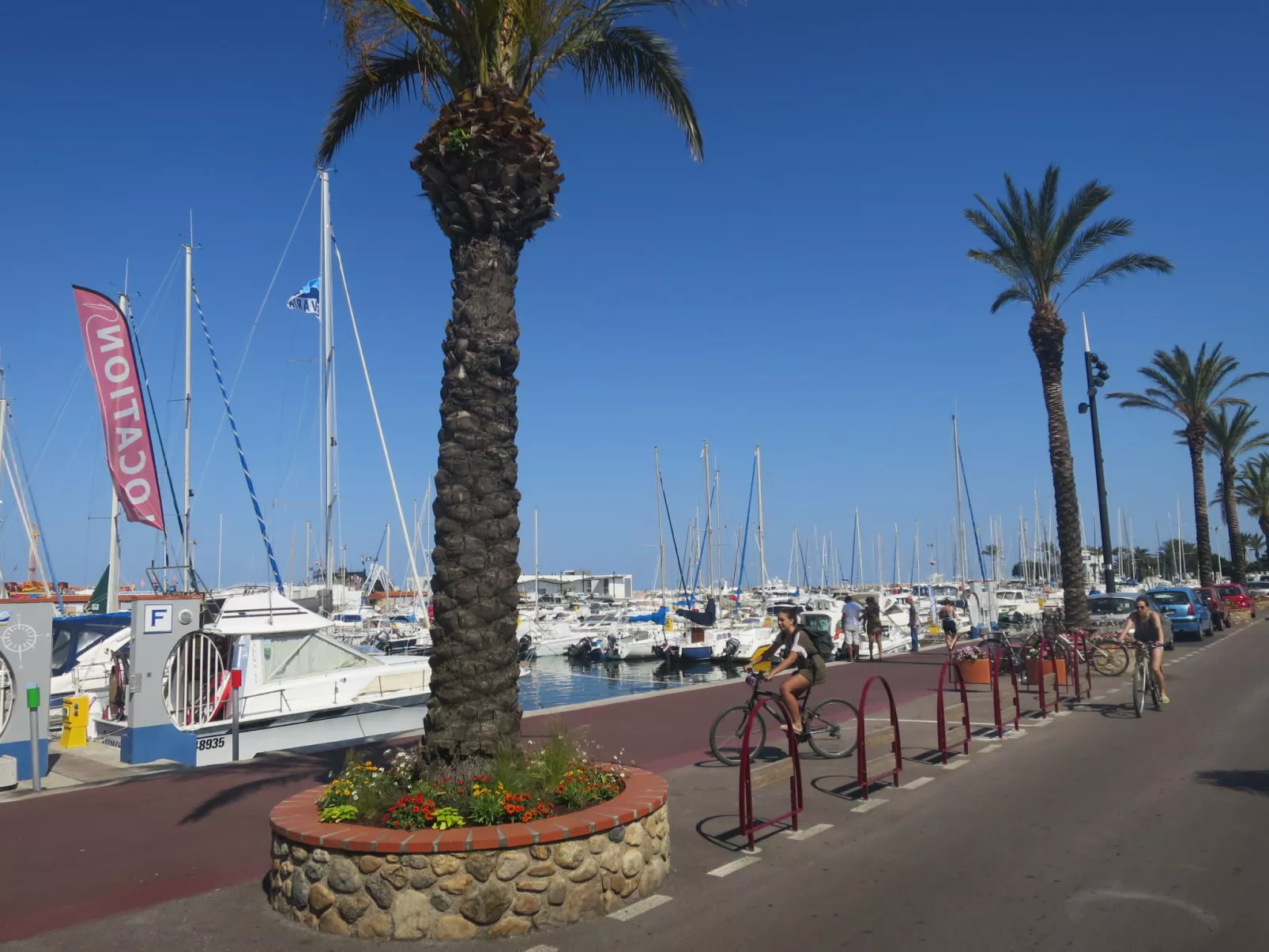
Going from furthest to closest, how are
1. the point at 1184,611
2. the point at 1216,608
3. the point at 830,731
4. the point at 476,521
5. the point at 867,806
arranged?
the point at 1216,608
the point at 1184,611
the point at 830,731
the point at 867,806
the point at 476,521

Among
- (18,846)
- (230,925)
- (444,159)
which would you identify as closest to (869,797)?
(230,925)

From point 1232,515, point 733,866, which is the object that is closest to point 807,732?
point 733,866

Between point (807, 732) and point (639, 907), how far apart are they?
4.98 m

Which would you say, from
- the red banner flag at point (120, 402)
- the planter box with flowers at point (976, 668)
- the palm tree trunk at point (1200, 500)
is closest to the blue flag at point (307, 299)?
the red banner flag at point (120, 402)

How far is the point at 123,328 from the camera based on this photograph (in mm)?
17469

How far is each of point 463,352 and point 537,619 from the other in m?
45.8

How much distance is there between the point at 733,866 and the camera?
22.1 feet

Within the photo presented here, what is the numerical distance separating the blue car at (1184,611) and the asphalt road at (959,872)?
65.0 ft

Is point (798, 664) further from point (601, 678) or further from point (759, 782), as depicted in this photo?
point (601, 678)

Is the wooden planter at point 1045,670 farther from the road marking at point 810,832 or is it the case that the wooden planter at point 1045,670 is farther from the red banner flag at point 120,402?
the red banner flag at point 120,402

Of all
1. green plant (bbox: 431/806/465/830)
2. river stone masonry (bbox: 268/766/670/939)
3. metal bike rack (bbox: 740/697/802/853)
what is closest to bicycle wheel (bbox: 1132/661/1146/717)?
metal bike rack (bbox: 740/697/802/853)

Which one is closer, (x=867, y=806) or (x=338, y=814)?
(x=338, y=814)

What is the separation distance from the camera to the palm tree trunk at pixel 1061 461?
21750mm

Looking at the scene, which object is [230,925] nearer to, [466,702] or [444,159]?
[466,702]
